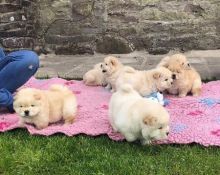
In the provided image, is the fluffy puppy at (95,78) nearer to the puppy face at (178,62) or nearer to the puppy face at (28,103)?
the puppy face at (178,62)

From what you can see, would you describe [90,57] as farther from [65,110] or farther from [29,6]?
[65,110]

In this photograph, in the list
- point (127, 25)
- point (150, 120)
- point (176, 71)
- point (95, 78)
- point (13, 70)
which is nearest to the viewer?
point (150, 120)

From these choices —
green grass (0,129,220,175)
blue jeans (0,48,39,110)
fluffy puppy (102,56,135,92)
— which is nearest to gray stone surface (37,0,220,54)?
fluffy puppy (102,56,135,92)

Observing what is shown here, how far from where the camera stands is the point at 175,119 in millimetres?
4348

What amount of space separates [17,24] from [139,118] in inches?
159

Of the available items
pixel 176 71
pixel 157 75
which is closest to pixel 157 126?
pixel 157 75

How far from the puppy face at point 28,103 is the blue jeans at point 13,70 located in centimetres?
55

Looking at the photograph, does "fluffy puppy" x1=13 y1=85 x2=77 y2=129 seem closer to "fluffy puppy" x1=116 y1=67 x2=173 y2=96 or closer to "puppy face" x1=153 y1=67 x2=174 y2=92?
"fluffy puppy" x1=116 y1=67 x2=173 y2=96

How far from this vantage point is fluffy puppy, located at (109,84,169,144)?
3576 millimetres

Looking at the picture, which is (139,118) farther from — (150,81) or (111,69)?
(111,69)

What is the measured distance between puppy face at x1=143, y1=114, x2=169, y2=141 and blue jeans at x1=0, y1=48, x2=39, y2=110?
1474mm

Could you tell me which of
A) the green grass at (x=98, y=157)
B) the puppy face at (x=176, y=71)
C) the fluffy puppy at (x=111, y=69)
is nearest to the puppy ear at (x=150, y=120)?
the green grass at (x=98, y=157)

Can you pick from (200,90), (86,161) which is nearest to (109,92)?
(200,90)

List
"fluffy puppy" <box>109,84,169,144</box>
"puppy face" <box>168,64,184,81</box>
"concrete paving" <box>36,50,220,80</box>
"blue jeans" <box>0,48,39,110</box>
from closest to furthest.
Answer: "fluffy puppy" <box>109,84,169,144</box>
"blue jeans" <box>0,48,39,110</box>
"puppy face" <box>168,64,184,81</box>
"concrete paving" <box>36,50,220,80</box>
